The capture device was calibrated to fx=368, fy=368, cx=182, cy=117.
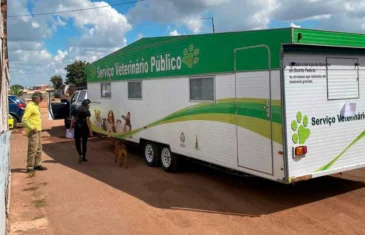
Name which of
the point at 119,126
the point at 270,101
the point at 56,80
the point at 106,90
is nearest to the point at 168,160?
the point at 119,126

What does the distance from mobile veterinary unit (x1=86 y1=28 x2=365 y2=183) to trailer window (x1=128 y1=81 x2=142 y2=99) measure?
156 centimetres

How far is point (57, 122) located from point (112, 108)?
11.7 m

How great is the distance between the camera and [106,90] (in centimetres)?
1196

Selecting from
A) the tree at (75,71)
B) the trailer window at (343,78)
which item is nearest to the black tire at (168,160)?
the trailer window at (343,78)

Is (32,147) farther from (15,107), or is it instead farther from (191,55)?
(15,107)

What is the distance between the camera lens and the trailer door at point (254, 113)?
5648 mm

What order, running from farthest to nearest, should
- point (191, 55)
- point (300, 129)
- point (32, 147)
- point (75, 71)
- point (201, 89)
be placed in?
point (75, 71)
point (32, 147)
point (191, 55)
point (201, 89)
point (300, 129)

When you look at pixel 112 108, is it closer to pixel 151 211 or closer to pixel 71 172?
pixel 71 172

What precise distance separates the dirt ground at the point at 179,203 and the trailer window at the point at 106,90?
10.5 feet

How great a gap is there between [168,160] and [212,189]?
1.81 meters

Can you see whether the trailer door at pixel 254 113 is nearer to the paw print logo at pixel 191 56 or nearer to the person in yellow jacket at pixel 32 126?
the paw print logo at pixel 191 56

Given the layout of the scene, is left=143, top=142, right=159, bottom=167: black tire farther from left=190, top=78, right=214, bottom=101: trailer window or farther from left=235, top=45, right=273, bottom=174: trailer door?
left=235, top=45, right=273, bottom=174: trailer door

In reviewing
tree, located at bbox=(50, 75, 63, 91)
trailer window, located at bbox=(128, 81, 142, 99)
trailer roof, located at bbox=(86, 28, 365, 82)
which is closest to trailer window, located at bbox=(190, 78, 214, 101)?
trailer roof, located at bbox=(86, 28, 365, 82)

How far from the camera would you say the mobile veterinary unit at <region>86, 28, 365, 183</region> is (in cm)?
548
